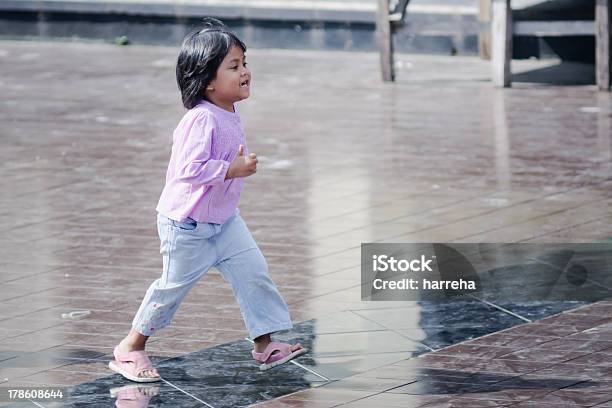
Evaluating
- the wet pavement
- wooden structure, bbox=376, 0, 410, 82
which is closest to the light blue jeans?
the wet pavement

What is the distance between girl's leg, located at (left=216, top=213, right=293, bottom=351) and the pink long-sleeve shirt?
0.35 feet

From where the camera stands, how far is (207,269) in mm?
5430

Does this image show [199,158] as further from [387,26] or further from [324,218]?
[387,26]

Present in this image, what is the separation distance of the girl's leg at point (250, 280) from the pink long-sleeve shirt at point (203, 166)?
4.1 inches

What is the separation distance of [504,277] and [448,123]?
4.62 m

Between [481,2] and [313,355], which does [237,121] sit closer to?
[313,355]

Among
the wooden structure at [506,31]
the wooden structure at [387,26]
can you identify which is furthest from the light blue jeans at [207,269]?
the wooden structure at [387,26]

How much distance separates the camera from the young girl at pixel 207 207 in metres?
5.20

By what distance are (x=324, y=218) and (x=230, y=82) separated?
3.06m

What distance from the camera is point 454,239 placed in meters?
7.60

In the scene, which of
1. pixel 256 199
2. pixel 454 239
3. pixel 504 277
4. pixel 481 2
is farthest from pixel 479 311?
pixel 481 2

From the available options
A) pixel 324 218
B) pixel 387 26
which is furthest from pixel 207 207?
pixel 387 26

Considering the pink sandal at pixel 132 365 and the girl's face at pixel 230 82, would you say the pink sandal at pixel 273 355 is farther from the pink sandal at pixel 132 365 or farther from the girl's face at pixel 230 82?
the girl's face at pixel 230 82

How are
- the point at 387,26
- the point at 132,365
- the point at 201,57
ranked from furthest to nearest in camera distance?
1. the point at 387,26
2. the point at 132,365
3. the point at 201,57
